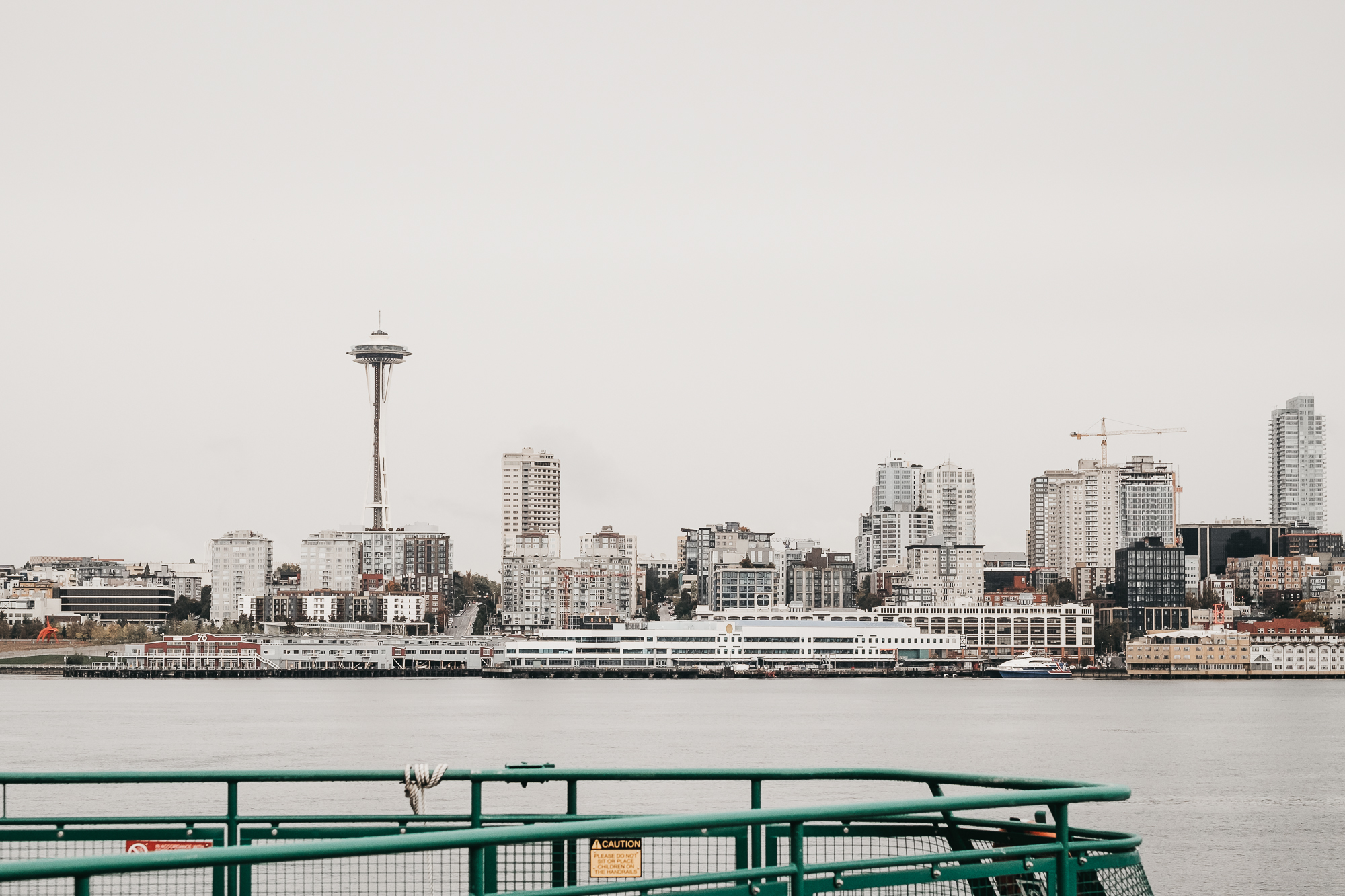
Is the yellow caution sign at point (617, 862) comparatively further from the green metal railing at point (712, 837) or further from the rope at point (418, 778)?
the rope at point (418, 778)

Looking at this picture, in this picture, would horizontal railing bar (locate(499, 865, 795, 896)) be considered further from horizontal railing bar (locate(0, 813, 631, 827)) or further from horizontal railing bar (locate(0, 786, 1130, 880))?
horizontal railing bar (locate(0, 813, 631, 827))

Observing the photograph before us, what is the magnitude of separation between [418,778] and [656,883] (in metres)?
2.08

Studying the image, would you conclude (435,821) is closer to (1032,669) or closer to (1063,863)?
(1063,863)

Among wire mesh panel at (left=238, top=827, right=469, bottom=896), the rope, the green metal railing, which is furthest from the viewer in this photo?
the rope

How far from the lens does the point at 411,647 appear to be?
7151 inches

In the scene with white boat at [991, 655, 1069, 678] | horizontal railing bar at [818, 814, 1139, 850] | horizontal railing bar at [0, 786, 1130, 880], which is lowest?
white boat at [991, 655, 1069, 678]

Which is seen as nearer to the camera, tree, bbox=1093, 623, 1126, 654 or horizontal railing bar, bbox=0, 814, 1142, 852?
horizontal railing bar, bbox=0, 814, 1142, 852

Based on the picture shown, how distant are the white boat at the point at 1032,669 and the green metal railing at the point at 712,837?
173942 mm

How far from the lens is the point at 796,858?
5.16 meters

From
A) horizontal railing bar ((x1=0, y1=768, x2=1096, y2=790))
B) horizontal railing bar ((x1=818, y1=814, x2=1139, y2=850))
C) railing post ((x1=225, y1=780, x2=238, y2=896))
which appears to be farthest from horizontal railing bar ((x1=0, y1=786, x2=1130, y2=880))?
railing post ((x1=225, y1=780, x2=238, y2=896))

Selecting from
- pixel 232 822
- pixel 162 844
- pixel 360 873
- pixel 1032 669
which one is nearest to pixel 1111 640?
pixel 1032 669

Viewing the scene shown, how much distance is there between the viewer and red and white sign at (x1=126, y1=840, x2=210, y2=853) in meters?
7.31

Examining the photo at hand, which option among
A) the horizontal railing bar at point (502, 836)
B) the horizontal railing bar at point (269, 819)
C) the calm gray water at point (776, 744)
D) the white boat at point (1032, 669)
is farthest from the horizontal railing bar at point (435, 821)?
the white boat at point (1032, 669)

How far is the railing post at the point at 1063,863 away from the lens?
223 inches
